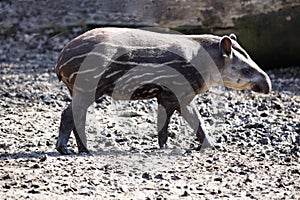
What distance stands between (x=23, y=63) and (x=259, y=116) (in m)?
5.83

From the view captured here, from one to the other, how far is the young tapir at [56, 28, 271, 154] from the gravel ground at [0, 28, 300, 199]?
0.40 meters

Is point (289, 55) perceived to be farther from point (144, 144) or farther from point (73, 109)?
point (73, 109)

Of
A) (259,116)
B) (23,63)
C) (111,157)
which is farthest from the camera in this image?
(23,63)

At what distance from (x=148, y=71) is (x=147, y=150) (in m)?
0.86

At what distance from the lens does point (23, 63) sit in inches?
563

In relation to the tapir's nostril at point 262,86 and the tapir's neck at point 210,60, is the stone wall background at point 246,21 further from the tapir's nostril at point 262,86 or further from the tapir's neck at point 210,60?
the tapir's neck at point 210,60

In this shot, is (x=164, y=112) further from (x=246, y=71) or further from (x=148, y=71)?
(x=246, y=71)

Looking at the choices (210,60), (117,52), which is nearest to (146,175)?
(117,52)

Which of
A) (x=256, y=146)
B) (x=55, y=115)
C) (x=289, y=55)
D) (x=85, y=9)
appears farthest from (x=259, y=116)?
(x=85, y=9)

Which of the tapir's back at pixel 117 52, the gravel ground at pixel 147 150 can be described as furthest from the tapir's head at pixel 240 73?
the gravel ground at pixel 147 150

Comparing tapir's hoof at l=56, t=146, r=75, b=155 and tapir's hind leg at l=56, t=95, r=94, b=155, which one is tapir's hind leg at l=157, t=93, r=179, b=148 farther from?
tapir's hoof at l=56, t=146, r=75, b=155

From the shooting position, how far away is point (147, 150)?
26.6ft

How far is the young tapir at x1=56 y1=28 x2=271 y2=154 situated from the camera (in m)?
7.64

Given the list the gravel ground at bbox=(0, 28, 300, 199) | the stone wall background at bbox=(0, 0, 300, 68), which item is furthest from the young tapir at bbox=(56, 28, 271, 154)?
the stone wall background at bbox=(0, 0, 300, 68)
